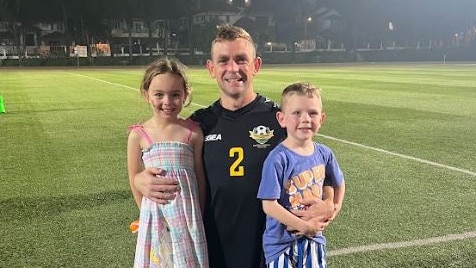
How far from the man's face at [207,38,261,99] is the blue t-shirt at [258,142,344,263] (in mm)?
402

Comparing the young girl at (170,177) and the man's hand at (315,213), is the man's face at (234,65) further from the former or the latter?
the man's hand at (315,213)

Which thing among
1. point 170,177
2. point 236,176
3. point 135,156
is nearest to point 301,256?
point 236,176

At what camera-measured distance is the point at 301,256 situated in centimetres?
269

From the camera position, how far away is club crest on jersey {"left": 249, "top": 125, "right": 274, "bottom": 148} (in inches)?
112

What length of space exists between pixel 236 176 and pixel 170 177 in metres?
0.34

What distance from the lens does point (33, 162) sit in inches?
324

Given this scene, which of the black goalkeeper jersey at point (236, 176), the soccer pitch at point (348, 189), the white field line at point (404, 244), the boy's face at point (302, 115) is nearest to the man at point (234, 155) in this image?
the black goalkeeper jersey at point (236, 176)

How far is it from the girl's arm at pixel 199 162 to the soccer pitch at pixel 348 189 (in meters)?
0.70

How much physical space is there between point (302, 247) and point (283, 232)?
0.38ft

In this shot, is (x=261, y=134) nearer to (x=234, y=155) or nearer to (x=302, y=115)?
(x=234, y=155)

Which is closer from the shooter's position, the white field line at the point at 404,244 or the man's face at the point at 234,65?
the man's face at the point at 234,65

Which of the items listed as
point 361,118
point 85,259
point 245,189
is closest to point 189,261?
point 245,189

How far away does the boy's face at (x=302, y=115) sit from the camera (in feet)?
8.50

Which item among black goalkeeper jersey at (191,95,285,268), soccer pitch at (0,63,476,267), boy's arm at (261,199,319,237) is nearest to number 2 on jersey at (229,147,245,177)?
black goalkeeper jersey at (191,95,285,268)
